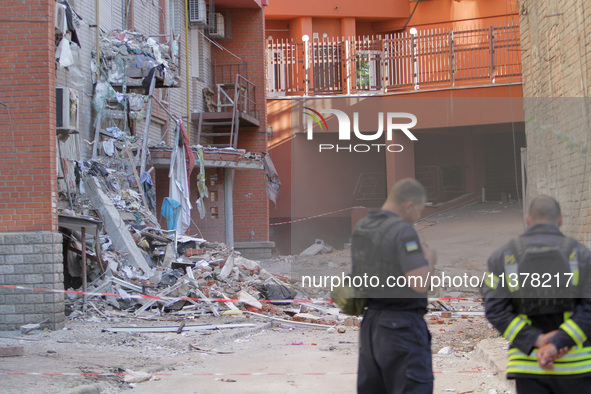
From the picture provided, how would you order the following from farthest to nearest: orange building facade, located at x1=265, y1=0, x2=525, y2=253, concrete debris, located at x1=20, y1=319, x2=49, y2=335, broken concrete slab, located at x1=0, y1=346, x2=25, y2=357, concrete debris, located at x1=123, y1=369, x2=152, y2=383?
orange building facade, located at x1=265, y1=0, x2=525, y2=253
concrete debris, located at x1=20, y1=319, x2=49, y2=335
broken concrete slab, located at x1=0, y1=346, x2=25, y2=357
concrete debris, located at x1=123, y1=369, x2=152, y2=383

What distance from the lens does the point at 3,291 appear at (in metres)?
9.98

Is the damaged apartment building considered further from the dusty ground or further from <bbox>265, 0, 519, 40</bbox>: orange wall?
<bbox>265, 0, 519, 40</bbox>: orange wall

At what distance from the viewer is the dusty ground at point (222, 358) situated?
691 cm

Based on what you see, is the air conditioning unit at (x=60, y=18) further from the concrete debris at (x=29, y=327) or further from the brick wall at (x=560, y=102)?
the brick wall at (x=560, y=102)

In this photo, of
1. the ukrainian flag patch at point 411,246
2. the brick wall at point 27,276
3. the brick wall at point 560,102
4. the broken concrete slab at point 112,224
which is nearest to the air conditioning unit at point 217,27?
the broken concrete slab at point 112,224

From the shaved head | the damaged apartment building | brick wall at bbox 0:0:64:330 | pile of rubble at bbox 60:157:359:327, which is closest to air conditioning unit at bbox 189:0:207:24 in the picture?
the damaged apartment building

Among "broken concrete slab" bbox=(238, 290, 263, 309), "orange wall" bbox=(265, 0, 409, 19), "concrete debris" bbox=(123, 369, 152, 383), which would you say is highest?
"orange wall" bbox=(265, 0, 409, 19)

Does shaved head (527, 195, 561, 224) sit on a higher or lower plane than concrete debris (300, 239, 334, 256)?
higher

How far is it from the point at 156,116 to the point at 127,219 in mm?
4278

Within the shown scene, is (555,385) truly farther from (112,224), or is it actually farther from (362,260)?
(112,224)

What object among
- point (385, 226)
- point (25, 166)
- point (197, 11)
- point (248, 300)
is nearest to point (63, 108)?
point (25, 166)

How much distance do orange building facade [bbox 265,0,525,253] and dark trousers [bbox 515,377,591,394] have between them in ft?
18.1

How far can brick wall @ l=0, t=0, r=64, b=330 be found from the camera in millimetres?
9922

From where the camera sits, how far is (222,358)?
8.84 metres
